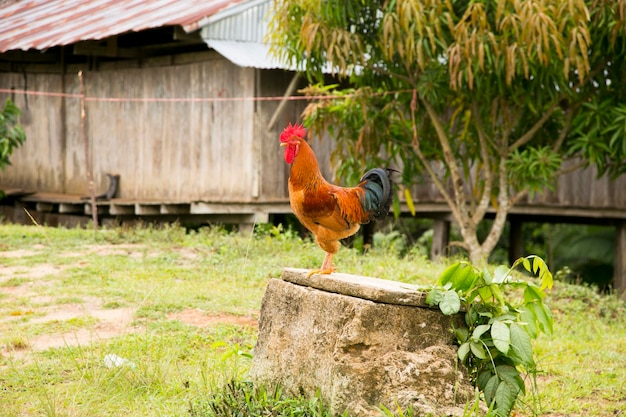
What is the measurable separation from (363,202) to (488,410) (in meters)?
1.60

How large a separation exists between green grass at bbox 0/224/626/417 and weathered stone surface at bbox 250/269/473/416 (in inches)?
8.0

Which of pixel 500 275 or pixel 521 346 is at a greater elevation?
pixel 500 275

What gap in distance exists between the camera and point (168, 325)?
21.2 ft

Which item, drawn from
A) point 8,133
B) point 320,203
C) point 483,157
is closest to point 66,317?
point 320,203

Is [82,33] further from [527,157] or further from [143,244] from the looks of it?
[527,157]

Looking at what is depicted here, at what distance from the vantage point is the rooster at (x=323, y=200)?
4.80m

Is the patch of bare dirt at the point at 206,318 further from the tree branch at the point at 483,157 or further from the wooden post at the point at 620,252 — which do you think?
the wooden post at the point at 620,252

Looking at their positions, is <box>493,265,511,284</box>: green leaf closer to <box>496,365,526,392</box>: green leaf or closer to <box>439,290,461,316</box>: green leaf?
<box>439,290,461,316</box>: green leaf

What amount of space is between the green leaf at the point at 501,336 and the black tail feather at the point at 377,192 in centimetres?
134

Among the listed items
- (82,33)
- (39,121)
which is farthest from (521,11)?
(39,121)

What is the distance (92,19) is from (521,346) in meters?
12.3

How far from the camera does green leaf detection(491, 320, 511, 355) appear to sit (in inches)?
154

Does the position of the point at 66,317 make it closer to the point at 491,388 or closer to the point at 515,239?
the point at 491,388

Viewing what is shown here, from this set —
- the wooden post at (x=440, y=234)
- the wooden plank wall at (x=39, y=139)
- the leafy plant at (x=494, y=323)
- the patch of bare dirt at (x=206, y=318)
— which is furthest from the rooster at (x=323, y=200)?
the wooden plank wall at (x=39, y=139)
